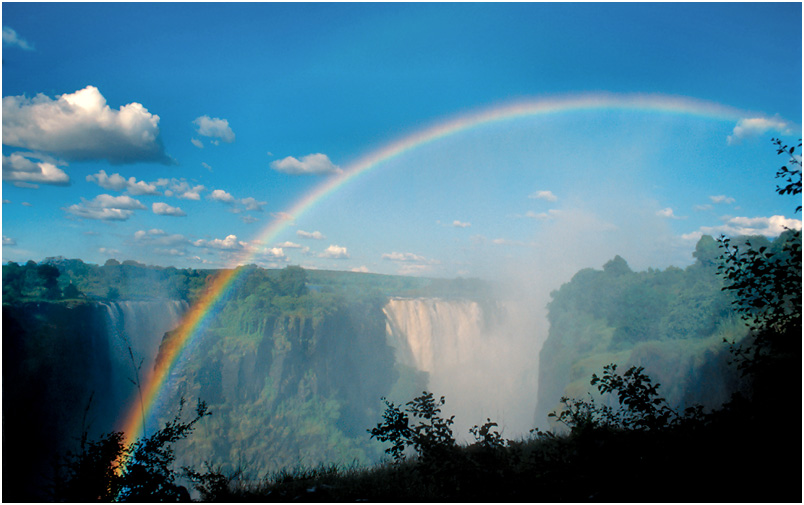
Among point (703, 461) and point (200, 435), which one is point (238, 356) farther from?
point (703, 461)

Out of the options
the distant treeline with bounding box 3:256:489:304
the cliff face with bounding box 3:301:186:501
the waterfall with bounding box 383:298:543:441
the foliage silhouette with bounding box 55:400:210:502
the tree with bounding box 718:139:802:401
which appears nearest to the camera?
the tree with bounding box 718:139:802:401

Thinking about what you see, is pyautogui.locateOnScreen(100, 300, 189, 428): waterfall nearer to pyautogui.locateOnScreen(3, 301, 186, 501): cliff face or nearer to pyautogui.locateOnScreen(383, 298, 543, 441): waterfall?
pyautogui.locateOnScreen(3, 301, 186, 501): cliff face

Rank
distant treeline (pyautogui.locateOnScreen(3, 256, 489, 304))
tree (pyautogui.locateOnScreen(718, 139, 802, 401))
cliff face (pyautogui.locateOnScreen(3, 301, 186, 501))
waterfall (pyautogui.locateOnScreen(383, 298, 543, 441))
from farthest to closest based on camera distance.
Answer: waterfall (pyautogui.locateOnScreen(383, 298, 543, 441)), distant treeline (pyautogui.locateOnScreen(3, 256, 489, 304)), cliff face (pyautogui.locateOnScreen(3, 301, 186, 501)), tree (pyautogui.locateOnScreen(718, 139, 802, 401))

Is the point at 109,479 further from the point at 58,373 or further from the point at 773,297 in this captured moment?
the point at 58,373

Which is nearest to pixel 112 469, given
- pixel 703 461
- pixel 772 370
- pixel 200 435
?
pixel 703 461

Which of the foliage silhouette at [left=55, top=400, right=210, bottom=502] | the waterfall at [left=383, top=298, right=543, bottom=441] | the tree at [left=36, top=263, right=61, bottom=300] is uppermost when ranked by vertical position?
the tree at [left=36, top=263, right=61, bottom=300]

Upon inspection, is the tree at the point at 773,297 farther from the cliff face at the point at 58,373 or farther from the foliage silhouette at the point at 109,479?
the cliff face at the point at 58,373

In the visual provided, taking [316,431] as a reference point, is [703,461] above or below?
above

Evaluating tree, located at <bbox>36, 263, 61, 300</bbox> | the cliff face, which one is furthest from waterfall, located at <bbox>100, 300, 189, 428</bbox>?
tree, located at <bbox>36, 263, 61, 300</bbox>
